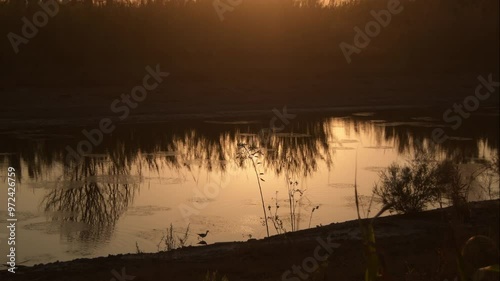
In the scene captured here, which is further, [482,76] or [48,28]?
[482,76]

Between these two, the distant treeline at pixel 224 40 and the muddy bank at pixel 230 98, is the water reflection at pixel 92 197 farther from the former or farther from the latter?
the distant treeline at pixel 224 40

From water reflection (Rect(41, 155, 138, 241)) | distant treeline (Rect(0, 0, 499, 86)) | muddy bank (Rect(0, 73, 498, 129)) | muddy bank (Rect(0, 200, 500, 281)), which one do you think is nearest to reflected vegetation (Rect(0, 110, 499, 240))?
water reflection (Rect(41, 155, 138, 241))

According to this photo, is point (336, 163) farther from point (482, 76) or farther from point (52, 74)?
point (482, 76)

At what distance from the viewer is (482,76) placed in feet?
94.4

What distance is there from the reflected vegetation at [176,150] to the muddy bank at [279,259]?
1.56 metres

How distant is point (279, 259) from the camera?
7.85 metres

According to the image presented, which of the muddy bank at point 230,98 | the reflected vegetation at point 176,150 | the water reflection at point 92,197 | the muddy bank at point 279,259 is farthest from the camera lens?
the muddy bank at point 230,98

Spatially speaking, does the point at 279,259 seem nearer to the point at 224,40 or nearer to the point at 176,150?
the point at 176,150

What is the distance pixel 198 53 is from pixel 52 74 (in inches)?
194

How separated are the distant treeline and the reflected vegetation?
3.06m

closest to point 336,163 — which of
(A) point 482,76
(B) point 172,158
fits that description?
(B) point 172,158

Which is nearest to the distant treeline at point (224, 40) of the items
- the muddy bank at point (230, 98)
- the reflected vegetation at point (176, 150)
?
the muddy bank at point (230, 98)

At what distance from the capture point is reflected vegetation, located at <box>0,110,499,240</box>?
37.3 ft

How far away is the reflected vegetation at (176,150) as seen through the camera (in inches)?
448
